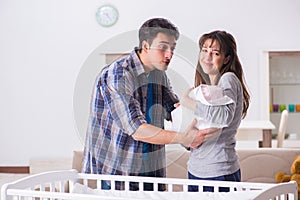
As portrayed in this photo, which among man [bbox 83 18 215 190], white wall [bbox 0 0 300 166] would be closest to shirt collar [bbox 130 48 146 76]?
man [bbox 83 18 215 190]

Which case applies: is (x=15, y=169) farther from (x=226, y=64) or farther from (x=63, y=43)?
(x=226, y=64)

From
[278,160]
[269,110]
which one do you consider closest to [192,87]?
[278,160]

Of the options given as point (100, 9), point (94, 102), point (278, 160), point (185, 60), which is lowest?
point (278, 160)

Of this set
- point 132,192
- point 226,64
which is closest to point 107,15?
point 226,64

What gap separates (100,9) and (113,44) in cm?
317

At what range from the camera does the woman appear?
244cm

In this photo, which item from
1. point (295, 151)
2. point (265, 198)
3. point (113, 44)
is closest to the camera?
point (265, 198)

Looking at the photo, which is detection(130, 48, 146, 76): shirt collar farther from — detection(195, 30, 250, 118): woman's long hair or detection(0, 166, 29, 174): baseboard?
detection(0, 166, 29, 174): baseboard

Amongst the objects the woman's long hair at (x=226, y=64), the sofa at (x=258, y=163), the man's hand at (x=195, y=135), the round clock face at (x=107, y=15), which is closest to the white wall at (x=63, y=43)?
the round clock face at (x=107, y=15)

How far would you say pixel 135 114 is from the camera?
2418mm

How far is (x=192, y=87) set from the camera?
8.66 feet

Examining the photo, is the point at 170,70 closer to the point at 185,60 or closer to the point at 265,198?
the point at 185,60

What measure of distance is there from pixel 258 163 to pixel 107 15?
3.00 metres

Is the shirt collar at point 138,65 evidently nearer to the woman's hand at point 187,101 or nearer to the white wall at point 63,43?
the woman's hand at point 187,101
